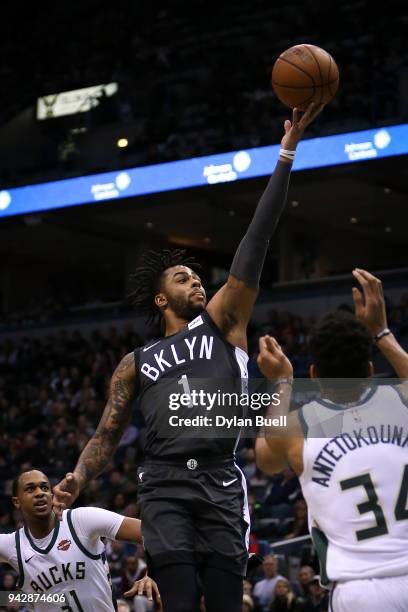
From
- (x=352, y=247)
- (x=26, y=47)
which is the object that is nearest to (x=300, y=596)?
(x=352, y=247)

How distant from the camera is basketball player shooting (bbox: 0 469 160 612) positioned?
612 cm

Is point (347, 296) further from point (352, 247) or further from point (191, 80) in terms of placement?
point (191, 80)

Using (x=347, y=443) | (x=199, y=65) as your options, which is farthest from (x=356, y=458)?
(x=199, y=65)

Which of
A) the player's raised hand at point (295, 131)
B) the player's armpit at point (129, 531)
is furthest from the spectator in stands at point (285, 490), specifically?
the player's raised hand at point (295, 131)

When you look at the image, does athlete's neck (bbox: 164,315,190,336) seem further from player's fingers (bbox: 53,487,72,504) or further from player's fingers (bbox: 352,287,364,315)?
player's fingers (bbox: 352,287,364,315)

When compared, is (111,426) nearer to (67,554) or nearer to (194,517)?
(194,517)

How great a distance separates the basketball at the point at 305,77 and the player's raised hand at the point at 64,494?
218cm

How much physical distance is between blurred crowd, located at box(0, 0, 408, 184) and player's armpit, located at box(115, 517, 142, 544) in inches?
562

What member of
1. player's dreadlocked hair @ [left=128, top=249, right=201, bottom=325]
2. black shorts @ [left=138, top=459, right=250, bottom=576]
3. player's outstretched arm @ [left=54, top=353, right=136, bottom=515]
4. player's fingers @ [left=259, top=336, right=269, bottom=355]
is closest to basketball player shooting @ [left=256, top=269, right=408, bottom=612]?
player's fingers @ [left=259, top=336, right=269, bottom=355]

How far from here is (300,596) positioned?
426 inches

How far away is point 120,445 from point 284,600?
7340 millimetres

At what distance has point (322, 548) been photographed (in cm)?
387

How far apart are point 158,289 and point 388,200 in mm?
19220

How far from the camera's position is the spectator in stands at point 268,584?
11.0 metres
